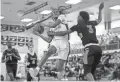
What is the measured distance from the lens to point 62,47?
4.89 metres

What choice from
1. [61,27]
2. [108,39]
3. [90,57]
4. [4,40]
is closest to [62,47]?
[61,27]

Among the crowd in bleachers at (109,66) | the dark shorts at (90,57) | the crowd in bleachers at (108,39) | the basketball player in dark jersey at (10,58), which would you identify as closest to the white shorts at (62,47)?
the dark shorts at (90,57)

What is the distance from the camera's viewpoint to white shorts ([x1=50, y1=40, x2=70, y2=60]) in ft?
15.8

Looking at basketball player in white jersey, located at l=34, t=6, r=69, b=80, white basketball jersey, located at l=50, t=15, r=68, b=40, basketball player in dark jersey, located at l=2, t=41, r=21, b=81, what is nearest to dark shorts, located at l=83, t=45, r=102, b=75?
basketball player in white jersey, located at l=34, t=6, r=69, b=80

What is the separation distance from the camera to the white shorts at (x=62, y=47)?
482 centimetres

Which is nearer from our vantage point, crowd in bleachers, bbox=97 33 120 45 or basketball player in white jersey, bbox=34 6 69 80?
basketball player in white jersey, bbox=34 6 69 80

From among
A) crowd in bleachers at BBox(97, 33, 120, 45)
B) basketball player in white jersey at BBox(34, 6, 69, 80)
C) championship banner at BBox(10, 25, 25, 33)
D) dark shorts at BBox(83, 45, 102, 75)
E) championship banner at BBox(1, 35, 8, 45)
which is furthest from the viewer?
championship banner at BBox(10, 25, 25, 33)

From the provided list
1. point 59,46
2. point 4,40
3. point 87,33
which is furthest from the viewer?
point 4,40

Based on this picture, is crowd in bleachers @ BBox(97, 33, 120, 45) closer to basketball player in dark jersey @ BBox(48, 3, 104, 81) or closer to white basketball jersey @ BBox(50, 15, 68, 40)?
white basketball jersey @ BBox(50, 15, 68, 40)

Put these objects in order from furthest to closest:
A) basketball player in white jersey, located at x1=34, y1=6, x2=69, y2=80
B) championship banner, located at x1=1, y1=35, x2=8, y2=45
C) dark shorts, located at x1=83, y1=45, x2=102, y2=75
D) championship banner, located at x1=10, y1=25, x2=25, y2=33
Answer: championship banner, located at x1=10, y1=25, x2=25, y2=33, championship banner, located at x1=1, y1=35, x2=8, y2=45, basketball player in white jersey, located at x1=34, y1=6, x2=69, y2=80, dark shorts, located at x1=83, y1=45, x2=102, y2=75

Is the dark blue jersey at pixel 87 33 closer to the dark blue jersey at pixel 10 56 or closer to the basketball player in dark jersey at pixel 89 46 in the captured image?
the basketball player in dark jersey at pixel 89 46

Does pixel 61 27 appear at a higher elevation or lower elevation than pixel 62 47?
higher

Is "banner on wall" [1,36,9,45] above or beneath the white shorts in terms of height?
above

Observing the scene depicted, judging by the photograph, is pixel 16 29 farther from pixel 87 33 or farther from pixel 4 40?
pixel 87 33
